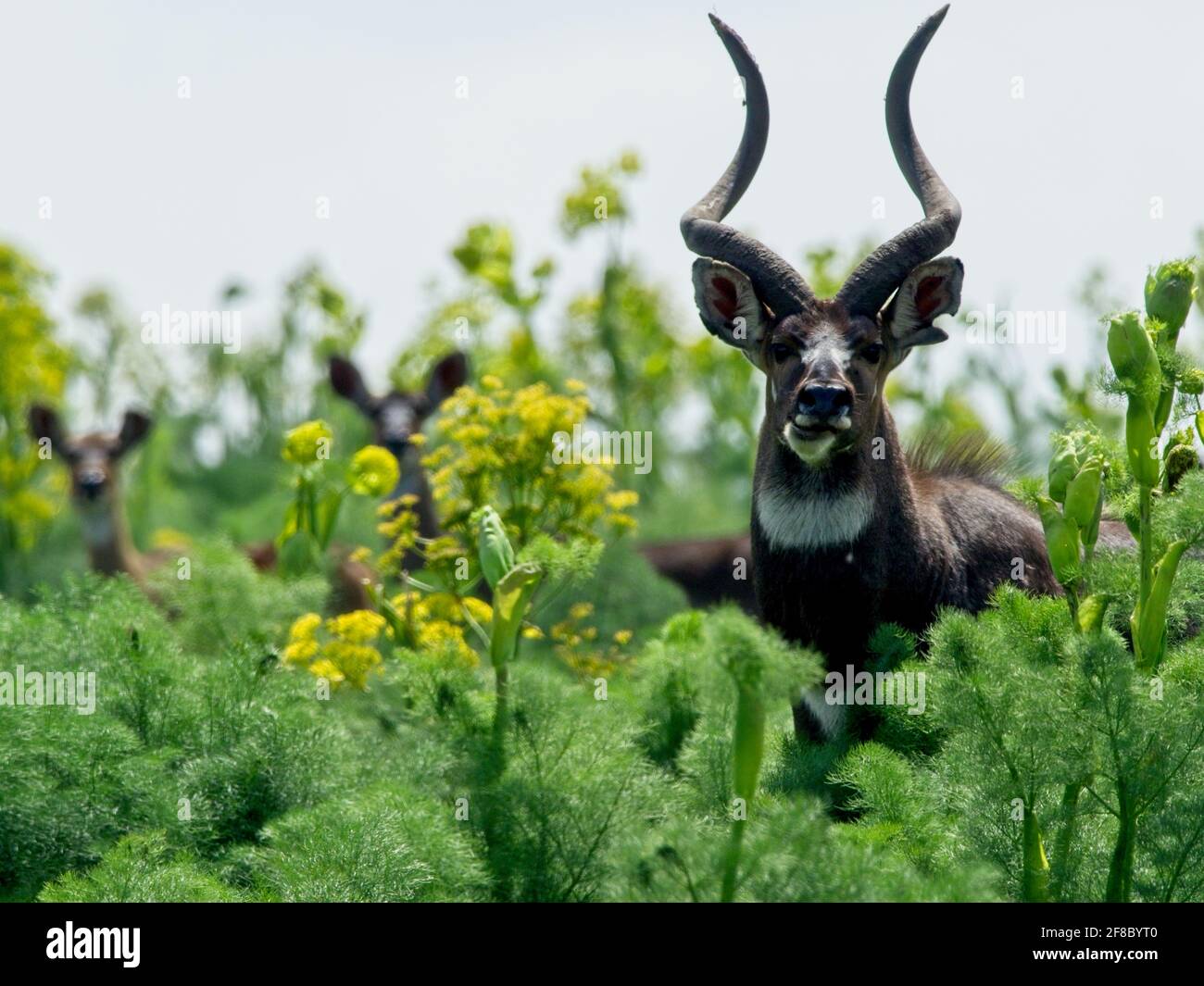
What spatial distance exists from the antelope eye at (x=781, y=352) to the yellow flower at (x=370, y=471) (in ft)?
7.41

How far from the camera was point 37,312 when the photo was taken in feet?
59.5

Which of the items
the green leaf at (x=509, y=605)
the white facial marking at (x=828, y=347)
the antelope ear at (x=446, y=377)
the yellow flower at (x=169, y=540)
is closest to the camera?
the green leaf at (x=509, y=605)

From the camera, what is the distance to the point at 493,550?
319 inches

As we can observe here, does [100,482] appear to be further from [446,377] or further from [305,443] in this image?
[305,443]

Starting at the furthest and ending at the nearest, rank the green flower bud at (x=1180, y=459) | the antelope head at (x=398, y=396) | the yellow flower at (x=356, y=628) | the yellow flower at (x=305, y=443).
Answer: the antelope head at (x=398, y=396) < the yellow flower at (x=305, y=443) < the yellow flower at (x=356, y=628) < the green flower bud at (x=1180, y=459)

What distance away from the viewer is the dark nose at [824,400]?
7.71 metres

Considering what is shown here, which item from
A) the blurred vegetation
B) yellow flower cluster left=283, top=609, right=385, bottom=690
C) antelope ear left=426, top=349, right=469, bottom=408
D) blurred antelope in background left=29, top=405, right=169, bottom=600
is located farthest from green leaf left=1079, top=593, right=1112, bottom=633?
blurred antelope in background left=29, top=405, right=169, bottom=600

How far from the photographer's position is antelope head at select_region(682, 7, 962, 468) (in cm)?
805

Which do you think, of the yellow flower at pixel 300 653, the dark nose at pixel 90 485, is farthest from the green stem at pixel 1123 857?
the dark nose at pixel 90 485

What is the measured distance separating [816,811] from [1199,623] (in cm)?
364

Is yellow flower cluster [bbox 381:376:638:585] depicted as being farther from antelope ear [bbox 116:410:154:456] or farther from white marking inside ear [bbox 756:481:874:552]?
antelope ear [bbox 116:410:154:456]

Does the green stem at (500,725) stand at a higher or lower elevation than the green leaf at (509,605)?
lower

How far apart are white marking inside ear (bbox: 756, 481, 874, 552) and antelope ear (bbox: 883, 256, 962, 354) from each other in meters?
0.78

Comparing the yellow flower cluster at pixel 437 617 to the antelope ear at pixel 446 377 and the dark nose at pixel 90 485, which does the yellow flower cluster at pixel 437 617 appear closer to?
the antelope ear at pixel 446 377
